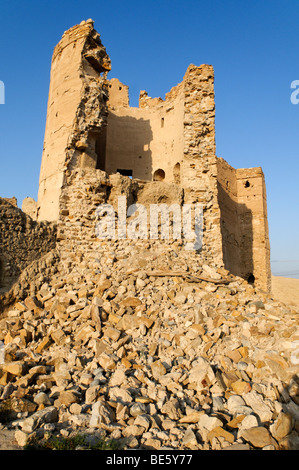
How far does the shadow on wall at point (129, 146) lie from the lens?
37.2 feet

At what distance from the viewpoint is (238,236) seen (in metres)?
15.3

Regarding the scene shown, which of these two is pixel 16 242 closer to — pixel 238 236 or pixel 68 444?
pixel 68 444

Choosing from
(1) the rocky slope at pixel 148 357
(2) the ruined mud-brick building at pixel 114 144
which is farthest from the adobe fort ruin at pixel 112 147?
(1) the rocky slope at pixel 148 357

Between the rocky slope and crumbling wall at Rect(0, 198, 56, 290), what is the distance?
0.42m

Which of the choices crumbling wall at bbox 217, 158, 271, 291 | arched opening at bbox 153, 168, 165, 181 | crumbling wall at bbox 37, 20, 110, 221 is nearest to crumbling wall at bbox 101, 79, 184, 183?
arched opening at bbox 153, 168, 165, 181

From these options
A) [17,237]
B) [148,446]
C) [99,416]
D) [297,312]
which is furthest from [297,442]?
[17,237]

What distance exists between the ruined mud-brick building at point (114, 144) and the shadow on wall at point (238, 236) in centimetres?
389

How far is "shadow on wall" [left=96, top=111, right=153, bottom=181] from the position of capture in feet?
37.2

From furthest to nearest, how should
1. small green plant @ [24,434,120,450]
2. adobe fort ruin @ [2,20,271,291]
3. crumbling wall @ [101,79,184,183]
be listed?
crumbling wall @ [101,79,184,183]
adobe fort ruin @ [2,20,271,291]
small green plant @ [24,434,120,450]

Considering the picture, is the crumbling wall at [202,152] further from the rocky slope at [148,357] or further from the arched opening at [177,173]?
the rocky slope at [148,357]

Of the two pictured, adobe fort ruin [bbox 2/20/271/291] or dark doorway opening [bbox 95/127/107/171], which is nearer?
adobe fort ruin [bbox 2/20/271/291]

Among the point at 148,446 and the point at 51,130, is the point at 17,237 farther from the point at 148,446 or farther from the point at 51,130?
the point at 148,446

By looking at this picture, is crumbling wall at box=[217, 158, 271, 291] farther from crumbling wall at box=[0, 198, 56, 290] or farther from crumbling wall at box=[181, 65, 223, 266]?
crumbling wall at box=[0, 198, 56, 290]

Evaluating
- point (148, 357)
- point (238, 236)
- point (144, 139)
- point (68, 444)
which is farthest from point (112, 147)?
point (68, 444)
